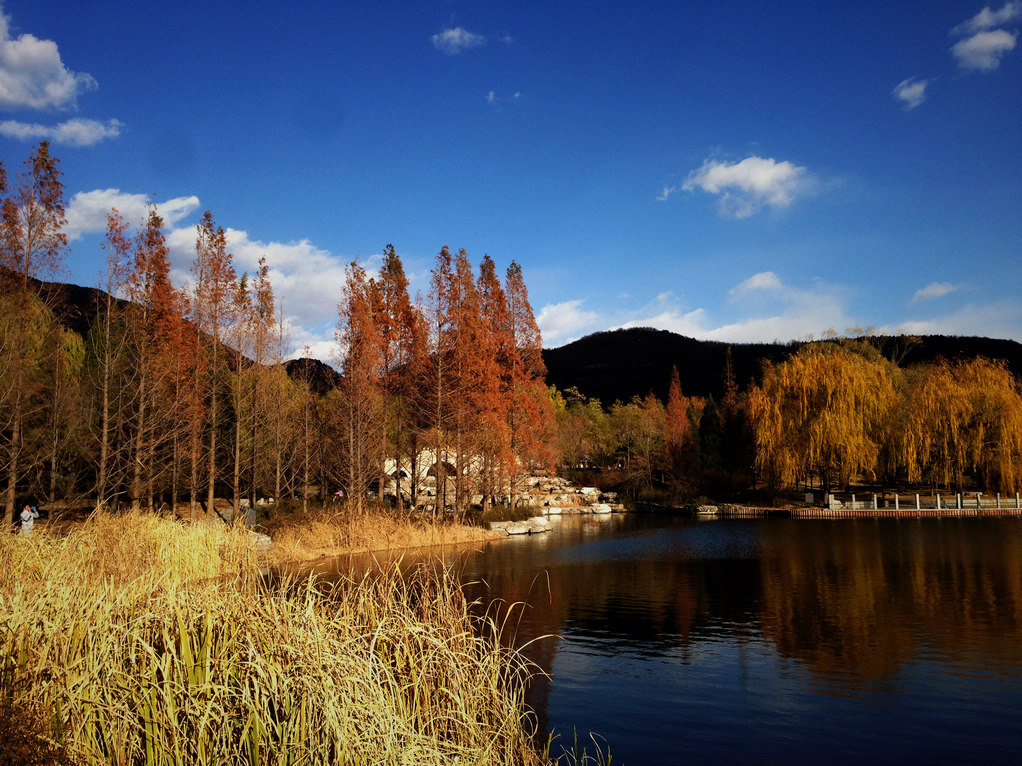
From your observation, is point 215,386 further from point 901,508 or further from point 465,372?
point 901,508

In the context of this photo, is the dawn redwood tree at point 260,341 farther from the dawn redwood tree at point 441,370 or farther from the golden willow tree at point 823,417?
the golden willow tree at point 823,417

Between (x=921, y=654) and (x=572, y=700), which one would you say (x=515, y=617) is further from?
(x=921, y=654)

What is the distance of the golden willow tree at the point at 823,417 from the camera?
128 ft

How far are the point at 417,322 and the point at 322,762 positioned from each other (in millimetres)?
25821

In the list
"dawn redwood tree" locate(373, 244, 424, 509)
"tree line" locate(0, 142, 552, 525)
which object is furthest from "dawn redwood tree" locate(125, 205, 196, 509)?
"dawn redwood tree" locate(373, 244, 424, 509)

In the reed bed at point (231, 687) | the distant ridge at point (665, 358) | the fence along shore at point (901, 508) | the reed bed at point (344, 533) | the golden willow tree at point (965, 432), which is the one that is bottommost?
the fence along shore at point (901, 508)

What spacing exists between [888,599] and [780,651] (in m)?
5.45

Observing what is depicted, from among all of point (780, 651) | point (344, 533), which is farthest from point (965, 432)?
point (344, 533)

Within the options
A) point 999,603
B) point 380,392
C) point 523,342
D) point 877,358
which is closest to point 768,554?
point 999,603

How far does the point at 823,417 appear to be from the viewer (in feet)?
129

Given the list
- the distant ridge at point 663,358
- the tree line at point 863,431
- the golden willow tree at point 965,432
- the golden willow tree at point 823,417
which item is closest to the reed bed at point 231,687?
the golden willow tree at point 823,417

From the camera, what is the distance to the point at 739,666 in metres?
10.2

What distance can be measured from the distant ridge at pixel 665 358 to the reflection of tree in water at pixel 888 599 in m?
60.6

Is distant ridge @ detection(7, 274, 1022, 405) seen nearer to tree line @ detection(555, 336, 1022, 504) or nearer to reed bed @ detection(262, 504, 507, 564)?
tree line @ detection(555, 336, 1022, 504)
